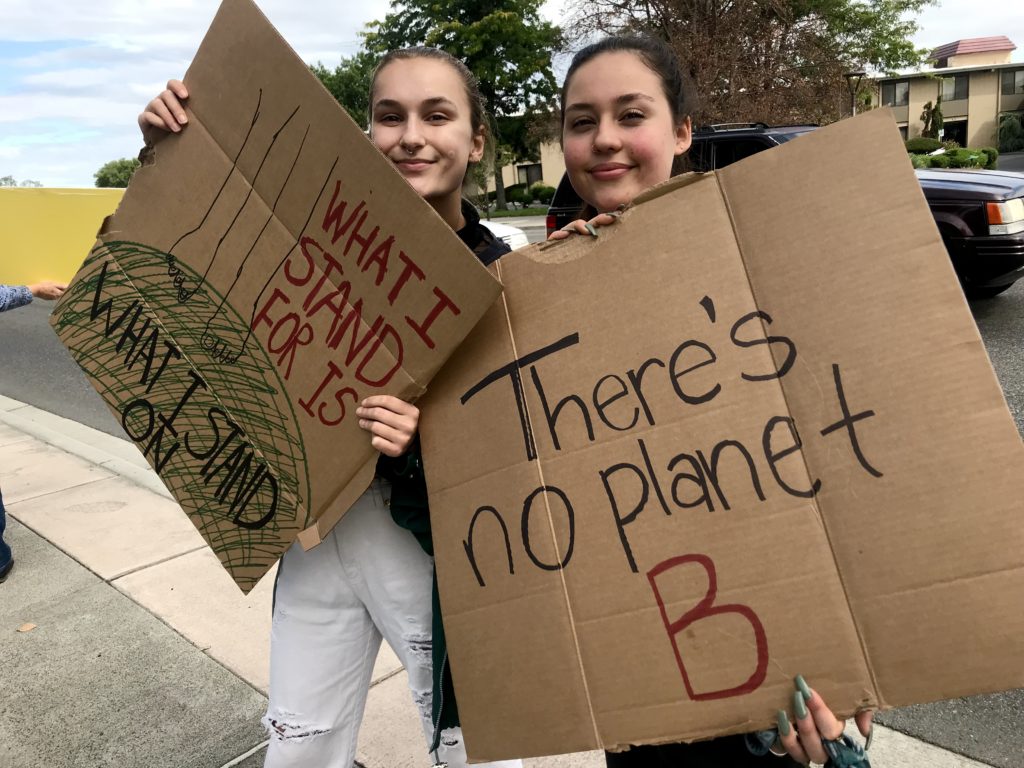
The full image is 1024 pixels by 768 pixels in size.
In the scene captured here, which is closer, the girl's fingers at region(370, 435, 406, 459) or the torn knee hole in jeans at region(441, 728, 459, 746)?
the girl's fingers at region(370, 435, 406, 459)

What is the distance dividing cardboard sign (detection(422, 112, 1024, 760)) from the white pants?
258 millimetres

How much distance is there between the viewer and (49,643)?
2830mm

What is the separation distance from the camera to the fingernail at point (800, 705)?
0.94 meters

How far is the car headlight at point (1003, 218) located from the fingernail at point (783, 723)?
5598 mm

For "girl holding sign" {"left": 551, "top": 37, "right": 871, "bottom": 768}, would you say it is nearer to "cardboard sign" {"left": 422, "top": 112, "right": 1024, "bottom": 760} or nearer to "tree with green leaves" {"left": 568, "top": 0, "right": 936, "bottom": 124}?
"cardboard sign" {"left": 422, "top": 112, "right": 1024, "bottom": 760}

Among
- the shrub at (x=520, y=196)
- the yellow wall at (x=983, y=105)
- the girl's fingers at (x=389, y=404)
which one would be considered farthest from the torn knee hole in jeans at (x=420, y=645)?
the yellow wall at (x=983, y=105)

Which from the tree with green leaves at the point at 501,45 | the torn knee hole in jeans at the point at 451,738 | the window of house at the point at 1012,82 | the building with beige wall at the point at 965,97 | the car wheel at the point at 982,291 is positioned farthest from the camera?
the window of house at the point at 1012,82

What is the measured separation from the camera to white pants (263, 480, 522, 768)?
139cm

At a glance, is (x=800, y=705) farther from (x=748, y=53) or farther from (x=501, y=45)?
(x=501, y=45)

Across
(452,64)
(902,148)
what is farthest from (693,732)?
(452,64)

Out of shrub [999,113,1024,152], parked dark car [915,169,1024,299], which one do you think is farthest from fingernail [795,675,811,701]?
shrub [999,113,1024,152]

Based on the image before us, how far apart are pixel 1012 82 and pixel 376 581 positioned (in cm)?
5118

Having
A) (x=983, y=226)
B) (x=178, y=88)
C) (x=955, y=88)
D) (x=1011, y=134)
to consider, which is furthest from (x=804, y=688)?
(x=955, y=88)

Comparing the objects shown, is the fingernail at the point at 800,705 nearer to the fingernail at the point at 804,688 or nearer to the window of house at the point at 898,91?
the fingernail at the point at 804,688
